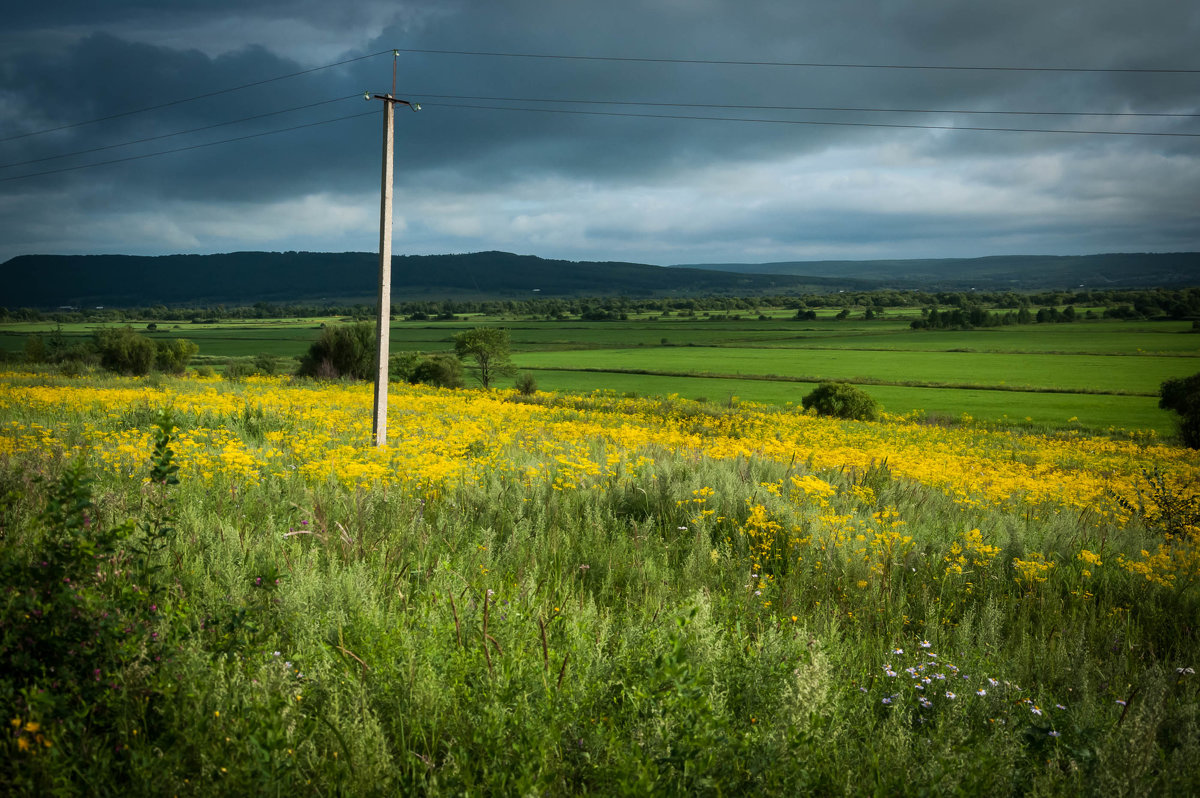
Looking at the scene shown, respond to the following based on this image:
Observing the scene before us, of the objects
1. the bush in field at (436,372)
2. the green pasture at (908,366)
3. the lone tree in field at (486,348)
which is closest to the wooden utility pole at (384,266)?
the bush in field at (436,372)

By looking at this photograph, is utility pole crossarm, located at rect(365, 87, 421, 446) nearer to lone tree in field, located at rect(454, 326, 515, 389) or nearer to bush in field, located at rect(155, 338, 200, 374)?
bush in field, located at rect(155, 338, 200, 374)

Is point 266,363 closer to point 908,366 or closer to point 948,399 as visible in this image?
point 948,399

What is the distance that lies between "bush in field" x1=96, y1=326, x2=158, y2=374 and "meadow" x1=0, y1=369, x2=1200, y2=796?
40330mm

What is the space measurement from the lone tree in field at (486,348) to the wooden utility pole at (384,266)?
50.9 metres

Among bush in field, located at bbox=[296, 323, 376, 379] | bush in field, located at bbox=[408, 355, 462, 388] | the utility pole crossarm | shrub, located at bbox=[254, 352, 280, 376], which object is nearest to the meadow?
the utility pole crossarm

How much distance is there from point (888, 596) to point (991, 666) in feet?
3.76

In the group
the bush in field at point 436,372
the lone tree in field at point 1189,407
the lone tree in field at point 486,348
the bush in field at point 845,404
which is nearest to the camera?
the lone tree in field at point 1189,407

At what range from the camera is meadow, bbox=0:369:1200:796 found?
109 inches

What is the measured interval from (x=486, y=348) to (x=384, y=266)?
52.9 m

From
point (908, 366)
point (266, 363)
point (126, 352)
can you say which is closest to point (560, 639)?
point (126, 352)

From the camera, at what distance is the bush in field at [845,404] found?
3872cm

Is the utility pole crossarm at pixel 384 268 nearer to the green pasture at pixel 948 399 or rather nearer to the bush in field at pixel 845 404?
the bush in field at pixel 845 404

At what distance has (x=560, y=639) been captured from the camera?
399 cm

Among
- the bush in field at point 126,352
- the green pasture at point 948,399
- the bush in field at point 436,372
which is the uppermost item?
the bush in field at point 126,352
